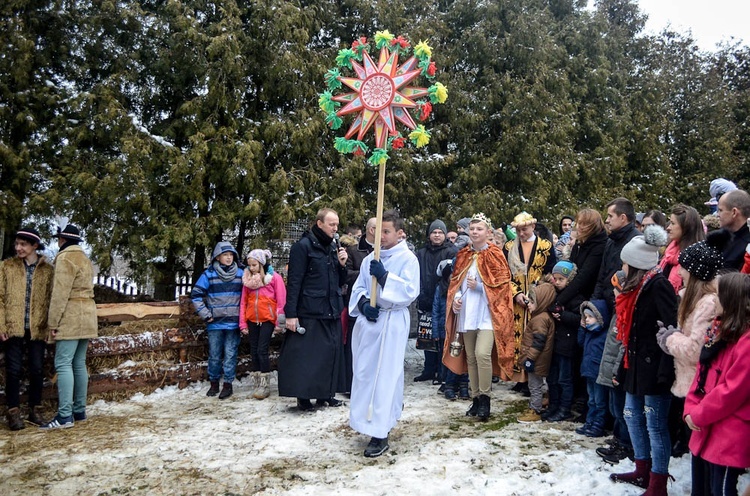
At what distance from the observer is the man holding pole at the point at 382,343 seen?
5.18m

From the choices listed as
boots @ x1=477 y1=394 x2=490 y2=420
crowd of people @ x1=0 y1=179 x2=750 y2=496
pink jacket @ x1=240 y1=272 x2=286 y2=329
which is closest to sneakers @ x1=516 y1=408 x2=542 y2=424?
crowd of people @ x1=0 y1=179 x2=750 y2=496

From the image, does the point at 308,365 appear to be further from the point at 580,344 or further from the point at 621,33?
the point at 621,33

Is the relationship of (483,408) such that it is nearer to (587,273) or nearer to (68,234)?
(587,273)

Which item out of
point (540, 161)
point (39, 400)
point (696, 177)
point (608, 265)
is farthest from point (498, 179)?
point (39, 400)

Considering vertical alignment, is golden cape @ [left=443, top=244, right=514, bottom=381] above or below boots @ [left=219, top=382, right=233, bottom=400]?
above

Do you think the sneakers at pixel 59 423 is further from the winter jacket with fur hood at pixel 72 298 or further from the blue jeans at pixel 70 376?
the winter jacket with fur hood at pixel 72 298

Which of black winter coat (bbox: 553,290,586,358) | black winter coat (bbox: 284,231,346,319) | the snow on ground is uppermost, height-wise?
black winter coat (bbox: 284,231,346,319)

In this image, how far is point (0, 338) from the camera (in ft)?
19.2

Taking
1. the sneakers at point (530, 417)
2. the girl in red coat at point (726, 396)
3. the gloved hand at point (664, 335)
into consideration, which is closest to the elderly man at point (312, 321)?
the sneakers at point (530, 417)

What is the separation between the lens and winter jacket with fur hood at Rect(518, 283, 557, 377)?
19.6 feet

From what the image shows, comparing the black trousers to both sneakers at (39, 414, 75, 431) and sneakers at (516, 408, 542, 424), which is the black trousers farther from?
sneakers at (516, 408, 542, 424)

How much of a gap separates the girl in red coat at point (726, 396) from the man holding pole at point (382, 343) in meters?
2.50

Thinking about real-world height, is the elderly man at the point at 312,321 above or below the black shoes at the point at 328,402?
above

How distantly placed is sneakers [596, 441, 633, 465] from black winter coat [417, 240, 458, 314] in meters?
3.48
